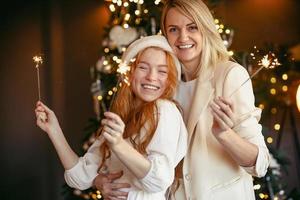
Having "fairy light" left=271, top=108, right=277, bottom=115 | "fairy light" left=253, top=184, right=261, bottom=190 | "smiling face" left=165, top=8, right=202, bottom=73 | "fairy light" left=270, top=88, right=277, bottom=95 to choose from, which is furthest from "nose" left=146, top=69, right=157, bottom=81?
"fairy light" left=271, top=108, right=277, bottom=115

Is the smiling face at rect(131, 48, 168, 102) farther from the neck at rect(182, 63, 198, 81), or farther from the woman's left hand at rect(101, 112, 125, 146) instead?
the woman's left hand at rect(101, 112, 125, 146)

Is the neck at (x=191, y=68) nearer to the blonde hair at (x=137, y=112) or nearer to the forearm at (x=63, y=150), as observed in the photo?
the blonde hair at (x=137, y=112)

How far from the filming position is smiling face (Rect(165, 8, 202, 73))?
174 centimetres

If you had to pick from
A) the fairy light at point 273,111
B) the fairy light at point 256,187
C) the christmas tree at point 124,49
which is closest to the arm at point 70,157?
the christmas tree at point 124,49

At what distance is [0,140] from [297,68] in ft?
6.56

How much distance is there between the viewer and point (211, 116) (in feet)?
5.53

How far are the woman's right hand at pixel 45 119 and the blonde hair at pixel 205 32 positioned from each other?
53cm

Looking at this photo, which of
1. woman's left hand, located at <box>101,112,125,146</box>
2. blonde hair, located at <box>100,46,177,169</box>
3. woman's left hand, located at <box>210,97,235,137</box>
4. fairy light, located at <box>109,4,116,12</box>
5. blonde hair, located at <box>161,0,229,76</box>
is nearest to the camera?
woman's left hand, located at <box>101,112,125,146</box>

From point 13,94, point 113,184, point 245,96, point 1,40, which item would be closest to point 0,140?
point 13,94

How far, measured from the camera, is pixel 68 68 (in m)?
3.82

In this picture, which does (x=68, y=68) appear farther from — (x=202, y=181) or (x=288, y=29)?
(x=202, y=181)

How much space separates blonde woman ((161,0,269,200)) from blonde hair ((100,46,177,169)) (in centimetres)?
10

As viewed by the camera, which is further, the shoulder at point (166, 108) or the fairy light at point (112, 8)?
the fairy light at point (112, 8)

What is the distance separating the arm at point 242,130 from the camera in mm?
1538
